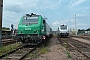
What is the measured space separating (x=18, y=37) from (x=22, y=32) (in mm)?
697

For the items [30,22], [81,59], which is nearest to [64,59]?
[81,59]

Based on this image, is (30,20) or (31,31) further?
(30,20)

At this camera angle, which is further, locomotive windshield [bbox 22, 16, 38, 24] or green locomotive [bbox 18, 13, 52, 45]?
locomotive windshield [bbox 22, 16, 38, 24]

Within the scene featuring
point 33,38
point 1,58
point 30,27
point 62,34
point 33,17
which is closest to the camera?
point 1,58

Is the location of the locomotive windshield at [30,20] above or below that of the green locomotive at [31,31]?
above

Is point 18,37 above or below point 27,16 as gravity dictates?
below

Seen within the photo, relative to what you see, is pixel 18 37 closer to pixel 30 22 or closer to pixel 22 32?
pixel 22 32

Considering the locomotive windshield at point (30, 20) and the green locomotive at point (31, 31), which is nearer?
the green locomotive at point (31, 31)

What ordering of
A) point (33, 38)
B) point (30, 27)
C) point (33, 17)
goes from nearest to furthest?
point (33, 38) → point (30, 27) → point (33, 17)

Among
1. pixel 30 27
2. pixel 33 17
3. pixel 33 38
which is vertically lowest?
pixel 33 38

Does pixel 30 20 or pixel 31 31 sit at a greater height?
pixel 30 20

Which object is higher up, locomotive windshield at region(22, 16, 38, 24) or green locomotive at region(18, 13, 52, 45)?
locomotive windshield at region(22, 16, 38, 24)

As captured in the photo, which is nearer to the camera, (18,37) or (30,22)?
Result: (18,37)

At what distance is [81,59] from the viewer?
7.63 m
